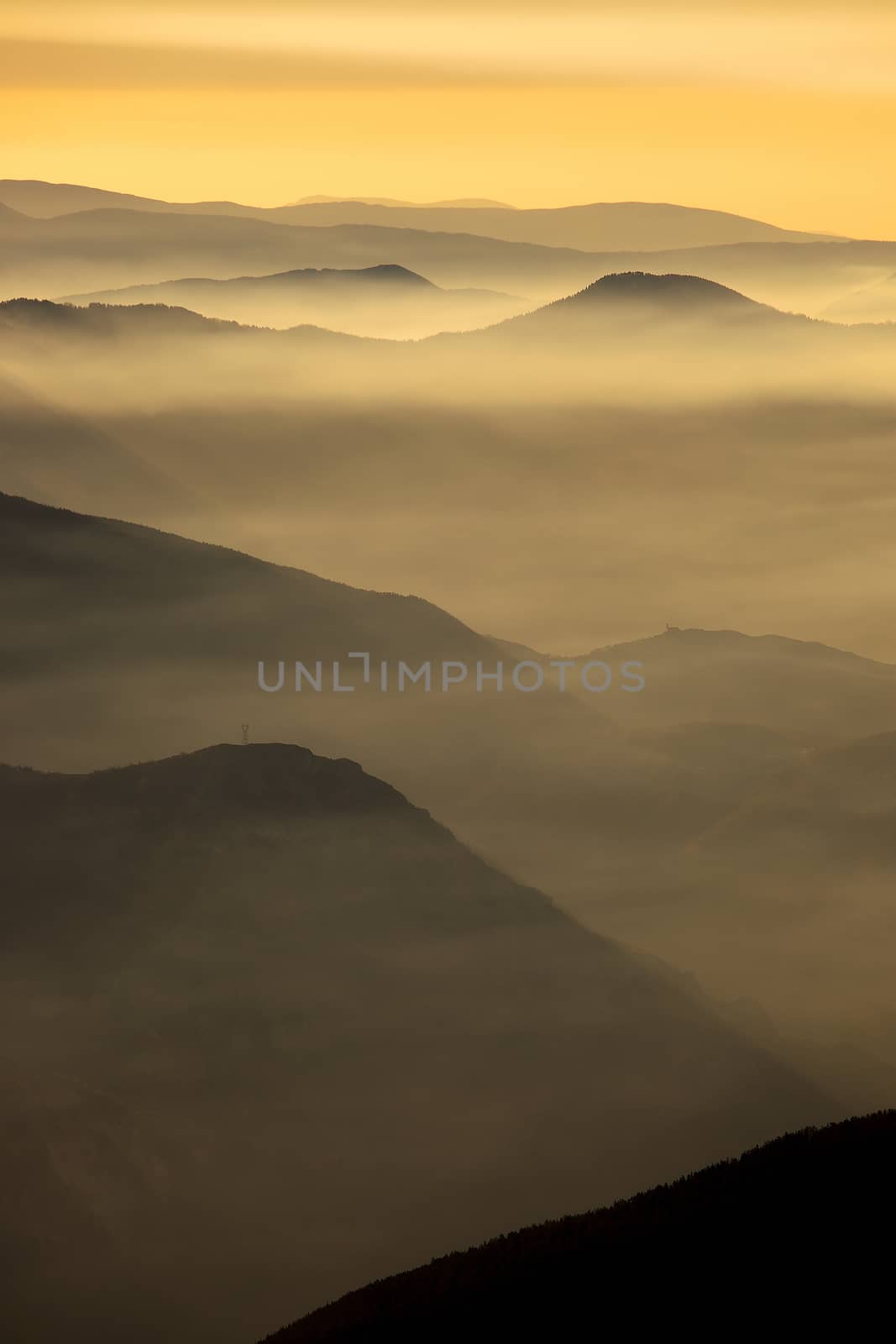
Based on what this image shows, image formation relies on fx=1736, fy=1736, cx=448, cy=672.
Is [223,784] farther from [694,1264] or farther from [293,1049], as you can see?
[694,1264]

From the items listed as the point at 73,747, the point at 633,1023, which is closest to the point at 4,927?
the point at 633,1023

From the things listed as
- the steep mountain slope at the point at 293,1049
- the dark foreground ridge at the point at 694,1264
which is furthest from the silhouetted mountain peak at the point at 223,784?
the dark foreground ridge at the point at 694,1264

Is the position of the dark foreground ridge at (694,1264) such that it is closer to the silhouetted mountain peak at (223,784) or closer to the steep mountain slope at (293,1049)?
the steep mountain slope at (293,1049)

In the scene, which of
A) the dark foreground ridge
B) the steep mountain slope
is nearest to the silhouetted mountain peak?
the steep mountain slope

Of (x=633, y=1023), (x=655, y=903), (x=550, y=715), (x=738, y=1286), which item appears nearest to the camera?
(x=738, y=1286)

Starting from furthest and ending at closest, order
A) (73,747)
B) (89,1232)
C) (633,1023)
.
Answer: (73,747) < (633,1023) < (89,1232)

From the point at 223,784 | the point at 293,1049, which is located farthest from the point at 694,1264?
the point at 223,784

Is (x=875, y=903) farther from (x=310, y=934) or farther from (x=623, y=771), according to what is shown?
(x=310, y=934)
